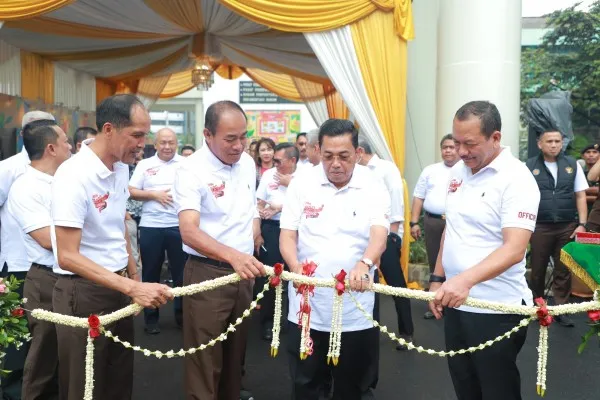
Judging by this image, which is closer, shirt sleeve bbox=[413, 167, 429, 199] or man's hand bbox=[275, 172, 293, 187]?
man's hand bbox=[275, 172, 293, 187]

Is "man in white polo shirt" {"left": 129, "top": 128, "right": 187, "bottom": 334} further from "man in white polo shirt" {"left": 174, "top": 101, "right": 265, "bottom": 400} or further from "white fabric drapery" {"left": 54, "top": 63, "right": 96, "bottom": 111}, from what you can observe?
"white fabric drapery" {"left": 54, "top": 63, "right": 96, "bottom": 111}

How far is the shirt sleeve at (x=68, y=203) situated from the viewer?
2662 millimetres

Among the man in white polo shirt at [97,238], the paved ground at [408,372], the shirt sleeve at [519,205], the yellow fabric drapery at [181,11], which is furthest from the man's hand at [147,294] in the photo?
the yellow fabric drapery at [181,11]

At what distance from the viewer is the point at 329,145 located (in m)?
3.05

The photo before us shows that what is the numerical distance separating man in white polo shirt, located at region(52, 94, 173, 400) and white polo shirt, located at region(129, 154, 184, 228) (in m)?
2.61

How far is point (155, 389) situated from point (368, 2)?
4.90 meters

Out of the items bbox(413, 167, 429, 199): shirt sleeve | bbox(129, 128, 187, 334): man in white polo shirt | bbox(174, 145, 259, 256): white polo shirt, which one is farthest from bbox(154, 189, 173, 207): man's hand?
bbox(413, 167, 429, 199): shirt sleeve

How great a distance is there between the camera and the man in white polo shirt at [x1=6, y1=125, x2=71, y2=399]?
11.0ft

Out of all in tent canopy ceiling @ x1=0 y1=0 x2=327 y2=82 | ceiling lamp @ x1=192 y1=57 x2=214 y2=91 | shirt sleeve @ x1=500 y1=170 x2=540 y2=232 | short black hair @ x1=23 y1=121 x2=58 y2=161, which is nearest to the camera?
shirt sleeve @ x1=500 y1=170 x2=540 y2=232

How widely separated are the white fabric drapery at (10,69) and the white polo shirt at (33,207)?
5326 mm

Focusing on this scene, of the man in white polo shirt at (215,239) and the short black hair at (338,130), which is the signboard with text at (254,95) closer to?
the man in white polo shirt at (215,239)

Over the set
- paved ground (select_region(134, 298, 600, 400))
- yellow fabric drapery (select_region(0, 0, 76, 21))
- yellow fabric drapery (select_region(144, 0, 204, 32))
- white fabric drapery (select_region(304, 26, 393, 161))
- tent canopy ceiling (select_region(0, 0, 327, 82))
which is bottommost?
paved ground (select_region(134, 298, 600, 400))

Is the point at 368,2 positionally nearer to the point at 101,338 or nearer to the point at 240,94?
the point at 101,338

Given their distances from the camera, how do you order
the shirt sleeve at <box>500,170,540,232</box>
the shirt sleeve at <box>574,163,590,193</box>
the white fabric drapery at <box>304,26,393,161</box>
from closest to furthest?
the shirt sleeve at <box>500,170,540,232</box>, the shirt sleeve at <box>574,163,590,193</box>, the white fabric drapery at <box>304,26,393,161</box>
